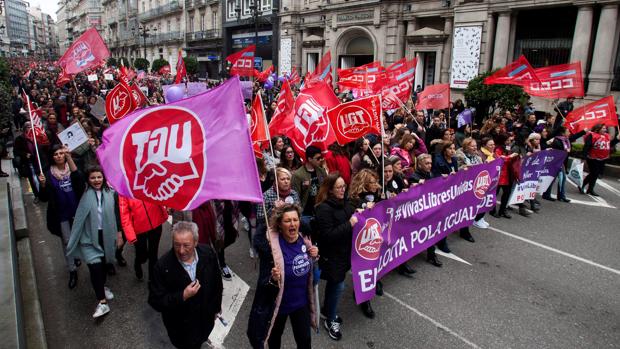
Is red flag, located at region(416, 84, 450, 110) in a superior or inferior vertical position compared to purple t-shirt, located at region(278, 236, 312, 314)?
superior

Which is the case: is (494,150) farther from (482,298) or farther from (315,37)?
(315,37)

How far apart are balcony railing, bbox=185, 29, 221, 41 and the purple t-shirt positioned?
44215 mm

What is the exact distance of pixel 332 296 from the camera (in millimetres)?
4082

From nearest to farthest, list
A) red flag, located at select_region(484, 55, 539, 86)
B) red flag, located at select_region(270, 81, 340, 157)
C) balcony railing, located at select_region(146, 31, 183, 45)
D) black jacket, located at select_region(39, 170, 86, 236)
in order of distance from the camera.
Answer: black jacket, located at select_region(39, 170, 86, 236) → red flag, located at select_region(270, 81, 340, 157) → red flag, located at select_region(484, 55, 539, 86) → balcony railing, located at select_region(146, 31, 183, 45)

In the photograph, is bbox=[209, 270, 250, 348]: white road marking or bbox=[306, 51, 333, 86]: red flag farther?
bbox=[306, 51, 333, 86]: red flag

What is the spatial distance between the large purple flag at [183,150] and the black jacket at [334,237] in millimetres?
1110

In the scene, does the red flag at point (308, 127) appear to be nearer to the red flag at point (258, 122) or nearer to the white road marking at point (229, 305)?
the red flag at point (258, 122)

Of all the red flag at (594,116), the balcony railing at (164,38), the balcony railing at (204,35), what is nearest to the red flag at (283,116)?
the red flag at (594,116)

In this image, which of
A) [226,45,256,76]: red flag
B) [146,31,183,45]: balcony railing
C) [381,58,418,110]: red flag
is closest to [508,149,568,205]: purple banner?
[381,58,418,110]: red flag

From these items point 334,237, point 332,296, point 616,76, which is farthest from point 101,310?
point 616,76

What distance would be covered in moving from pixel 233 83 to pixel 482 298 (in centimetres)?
388

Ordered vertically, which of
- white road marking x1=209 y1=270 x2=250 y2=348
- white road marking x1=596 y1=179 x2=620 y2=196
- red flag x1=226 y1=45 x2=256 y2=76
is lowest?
white road marking x1=209 y1=270 x2=250 y2=348

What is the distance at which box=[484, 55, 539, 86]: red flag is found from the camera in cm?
949

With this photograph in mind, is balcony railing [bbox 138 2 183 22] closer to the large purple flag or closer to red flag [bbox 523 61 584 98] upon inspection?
red flag [bbox 523 61 584 98]
